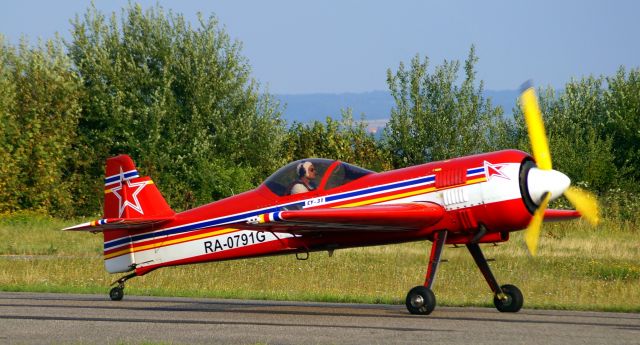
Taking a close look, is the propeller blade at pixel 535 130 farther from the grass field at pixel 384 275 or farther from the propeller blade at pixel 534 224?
the grass field at pixel 384 275

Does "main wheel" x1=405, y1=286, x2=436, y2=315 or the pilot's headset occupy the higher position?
the pilot's headset

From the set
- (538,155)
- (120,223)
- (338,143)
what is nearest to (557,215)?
(538,155)

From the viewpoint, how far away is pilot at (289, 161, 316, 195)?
16656mm

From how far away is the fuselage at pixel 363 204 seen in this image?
611 inches

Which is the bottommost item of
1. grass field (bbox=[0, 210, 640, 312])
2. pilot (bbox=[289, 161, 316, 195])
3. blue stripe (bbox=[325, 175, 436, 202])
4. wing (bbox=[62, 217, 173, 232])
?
grass field (bbox=[0, 210, 640, 312])

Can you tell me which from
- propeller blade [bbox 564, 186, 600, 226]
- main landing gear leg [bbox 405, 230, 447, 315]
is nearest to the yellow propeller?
propeller blade [bbox 564, 186, 600, 226]

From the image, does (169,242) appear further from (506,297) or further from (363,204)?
(506,297)

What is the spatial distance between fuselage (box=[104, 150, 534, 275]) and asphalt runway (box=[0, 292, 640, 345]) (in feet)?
3.07

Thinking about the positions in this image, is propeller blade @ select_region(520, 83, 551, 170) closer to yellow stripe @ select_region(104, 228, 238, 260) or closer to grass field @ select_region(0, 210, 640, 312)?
grass field @ select_region(0, 210, 640, 312)

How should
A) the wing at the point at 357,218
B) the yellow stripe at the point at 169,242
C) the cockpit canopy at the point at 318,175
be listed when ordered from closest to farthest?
the wing at the point at 357,218 < the cockpit canopy at the point at 318,175 < the yellow stripe at the point at 169,242

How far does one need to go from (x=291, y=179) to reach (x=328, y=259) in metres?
10.8

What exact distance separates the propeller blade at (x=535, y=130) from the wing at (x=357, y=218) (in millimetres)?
1637

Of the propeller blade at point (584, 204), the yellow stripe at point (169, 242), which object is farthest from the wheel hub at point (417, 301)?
the yellow stripe at point (169, 242)

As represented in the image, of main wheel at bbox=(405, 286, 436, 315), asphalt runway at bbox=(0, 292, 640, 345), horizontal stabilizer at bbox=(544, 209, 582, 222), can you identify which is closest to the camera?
asphalt runway at bbox=(0, 292, 640, 345)
